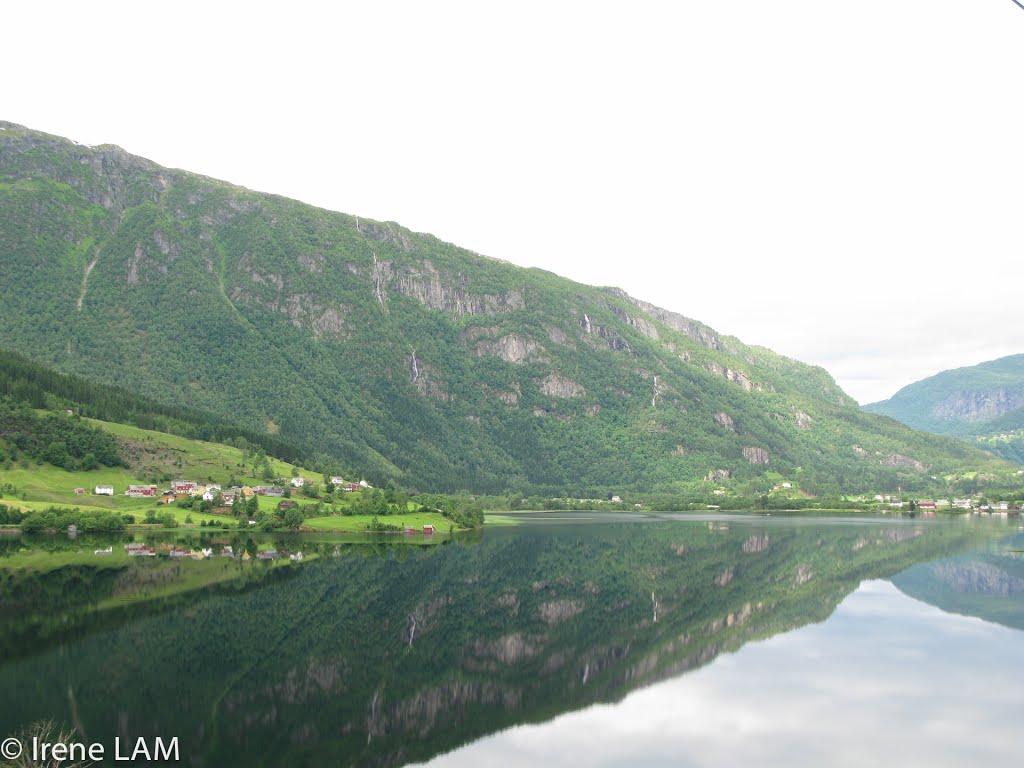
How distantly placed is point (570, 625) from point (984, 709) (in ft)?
87.5

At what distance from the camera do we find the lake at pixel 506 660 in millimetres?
34438

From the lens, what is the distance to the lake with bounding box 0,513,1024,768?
3444cm

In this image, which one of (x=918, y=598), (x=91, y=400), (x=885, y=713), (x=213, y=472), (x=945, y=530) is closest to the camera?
(x=885, y=713)

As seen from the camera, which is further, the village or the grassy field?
the village

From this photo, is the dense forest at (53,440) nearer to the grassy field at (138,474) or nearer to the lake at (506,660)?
the grassy field at (138,474)

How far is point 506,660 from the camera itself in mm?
48719

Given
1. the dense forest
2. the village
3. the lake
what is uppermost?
the dense forest

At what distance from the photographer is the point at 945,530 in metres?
156

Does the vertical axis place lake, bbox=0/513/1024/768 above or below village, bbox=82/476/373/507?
below

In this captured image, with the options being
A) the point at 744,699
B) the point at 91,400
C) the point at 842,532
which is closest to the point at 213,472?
the point at 91,400

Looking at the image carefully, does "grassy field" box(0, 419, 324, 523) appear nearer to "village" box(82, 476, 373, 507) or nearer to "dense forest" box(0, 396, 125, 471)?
"village" box(82, 476, 373, 507)

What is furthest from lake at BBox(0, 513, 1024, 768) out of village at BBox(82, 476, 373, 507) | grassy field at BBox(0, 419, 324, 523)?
village at BBox(82, 476, 373, 507)

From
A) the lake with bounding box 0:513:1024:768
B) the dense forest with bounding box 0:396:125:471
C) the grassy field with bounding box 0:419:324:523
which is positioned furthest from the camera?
the dense forest with bounding box 0:396:125:471

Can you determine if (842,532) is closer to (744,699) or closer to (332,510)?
(332,510)
